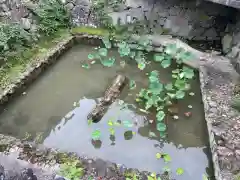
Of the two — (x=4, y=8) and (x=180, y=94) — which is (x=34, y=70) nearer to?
(x=4, y=8)

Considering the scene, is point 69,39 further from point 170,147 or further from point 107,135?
point 170,147

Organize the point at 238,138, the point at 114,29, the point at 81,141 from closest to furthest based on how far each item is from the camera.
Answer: the point at 238,138, the point at 81,141, the point at 114,29

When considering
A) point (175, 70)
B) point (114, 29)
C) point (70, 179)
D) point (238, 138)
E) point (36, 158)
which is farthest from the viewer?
point (114, 29)

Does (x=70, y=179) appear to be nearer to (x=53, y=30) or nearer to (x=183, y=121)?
(x=183, y=121)

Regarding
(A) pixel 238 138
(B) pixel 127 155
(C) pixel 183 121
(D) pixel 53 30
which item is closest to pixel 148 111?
(C) pixel 183 121

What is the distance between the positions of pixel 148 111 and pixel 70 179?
2.17 m

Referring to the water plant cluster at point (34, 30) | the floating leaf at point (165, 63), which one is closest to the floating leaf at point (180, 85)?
the floating leaf at point (165, 63)

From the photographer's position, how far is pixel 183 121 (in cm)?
547

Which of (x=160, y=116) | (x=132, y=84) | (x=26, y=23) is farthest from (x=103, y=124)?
(x=26, y=23)

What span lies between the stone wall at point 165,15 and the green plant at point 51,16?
7.6 inches

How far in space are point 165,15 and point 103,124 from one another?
13.1 feet

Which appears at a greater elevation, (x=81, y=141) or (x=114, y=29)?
(x=114, y=29)

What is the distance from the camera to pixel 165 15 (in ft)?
26.0

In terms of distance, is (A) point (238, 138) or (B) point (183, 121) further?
(B) point (183, 121)
